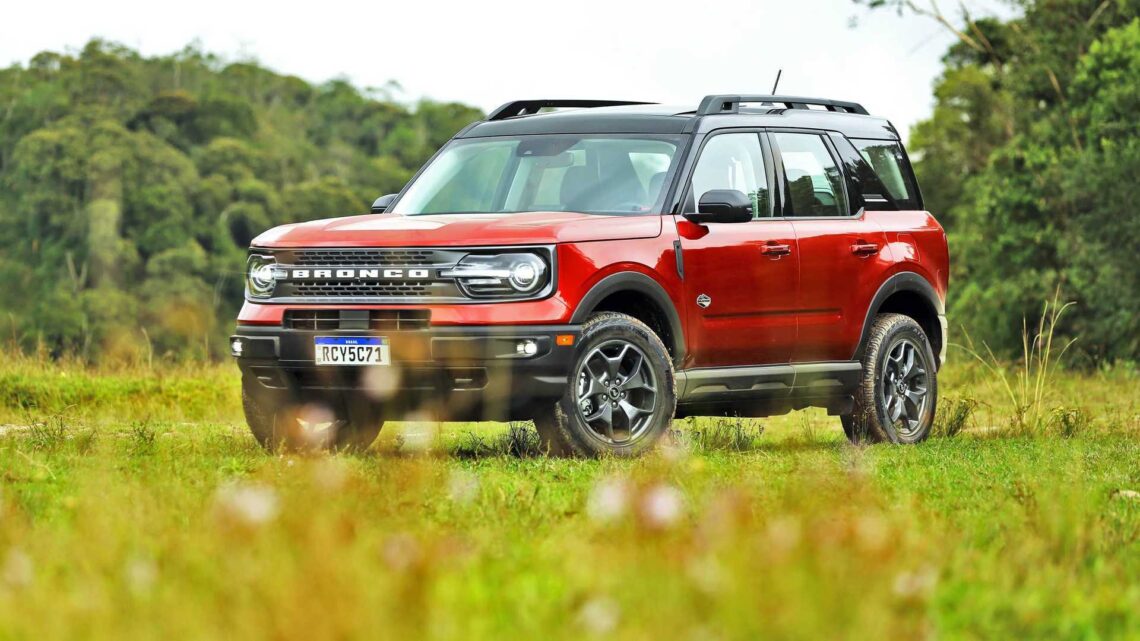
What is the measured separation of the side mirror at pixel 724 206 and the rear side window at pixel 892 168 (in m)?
2.03

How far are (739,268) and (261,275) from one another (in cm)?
267

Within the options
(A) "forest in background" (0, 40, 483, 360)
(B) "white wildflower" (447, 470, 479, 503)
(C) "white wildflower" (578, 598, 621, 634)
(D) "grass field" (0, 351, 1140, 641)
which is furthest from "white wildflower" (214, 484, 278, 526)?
(A) "forest in background" (0, 40, 483, 360)

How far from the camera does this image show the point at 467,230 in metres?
9.65

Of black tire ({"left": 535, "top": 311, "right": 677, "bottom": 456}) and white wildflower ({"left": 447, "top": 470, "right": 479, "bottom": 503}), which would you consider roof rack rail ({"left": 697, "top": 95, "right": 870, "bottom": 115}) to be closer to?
black tire ({"left": 535, "top": 311, "right": 677, "bottom": 456})

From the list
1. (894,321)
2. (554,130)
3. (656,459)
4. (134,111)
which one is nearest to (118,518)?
(656,459)

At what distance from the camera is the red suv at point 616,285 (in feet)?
31.4

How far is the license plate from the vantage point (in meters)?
9.58

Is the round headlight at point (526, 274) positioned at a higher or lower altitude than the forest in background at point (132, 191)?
higher

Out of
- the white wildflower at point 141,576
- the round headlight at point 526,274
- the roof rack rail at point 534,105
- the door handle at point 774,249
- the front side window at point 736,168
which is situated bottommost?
the door handle at point 774,249

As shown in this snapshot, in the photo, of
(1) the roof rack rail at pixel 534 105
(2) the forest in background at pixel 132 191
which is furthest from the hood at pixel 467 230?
(2) the forest in background at pixel 132 191

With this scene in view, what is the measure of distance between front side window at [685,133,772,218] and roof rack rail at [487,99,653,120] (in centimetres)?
126

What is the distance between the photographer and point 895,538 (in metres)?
5.35

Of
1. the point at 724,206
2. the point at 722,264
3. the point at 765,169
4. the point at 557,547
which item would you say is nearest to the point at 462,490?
the point at 557,547

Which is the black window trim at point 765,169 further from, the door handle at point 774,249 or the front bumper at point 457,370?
the front bumper at point 457,370
